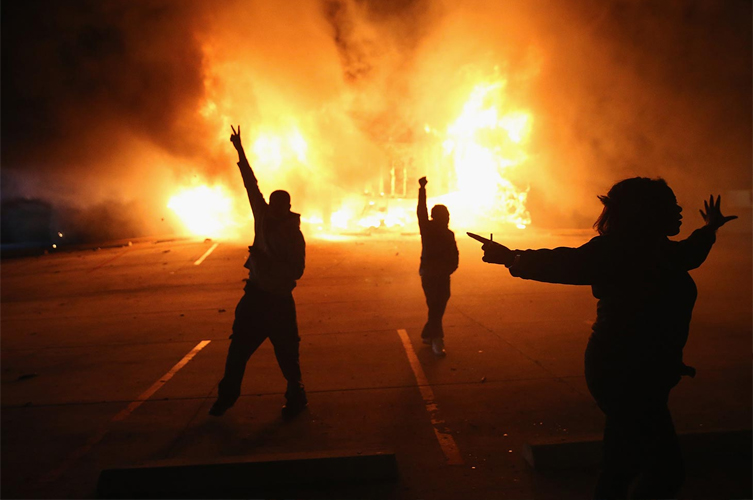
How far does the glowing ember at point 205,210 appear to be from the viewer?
22812 millimetres

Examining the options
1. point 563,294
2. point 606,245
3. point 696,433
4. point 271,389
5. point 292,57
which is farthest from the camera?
point 292,57

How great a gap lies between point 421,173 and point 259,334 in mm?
23585

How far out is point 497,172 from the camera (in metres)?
22.8

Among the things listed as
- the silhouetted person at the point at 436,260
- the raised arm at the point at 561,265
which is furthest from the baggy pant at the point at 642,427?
the silhouetted person at the point at 436,260

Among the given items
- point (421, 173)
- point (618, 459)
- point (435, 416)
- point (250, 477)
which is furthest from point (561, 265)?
point (421, 173)

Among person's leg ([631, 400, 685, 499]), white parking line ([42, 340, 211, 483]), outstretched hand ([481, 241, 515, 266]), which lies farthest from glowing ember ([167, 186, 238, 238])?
person's leg ([631, 400, 685, 499])

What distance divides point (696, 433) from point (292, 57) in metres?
19.4

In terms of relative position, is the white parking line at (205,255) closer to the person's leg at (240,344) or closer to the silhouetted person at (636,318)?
the person's leg at (240,344)

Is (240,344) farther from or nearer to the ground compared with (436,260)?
nearer to the ground

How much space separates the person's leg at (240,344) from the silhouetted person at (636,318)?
2496 mm

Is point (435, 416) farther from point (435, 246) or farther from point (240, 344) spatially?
point (435, 246)

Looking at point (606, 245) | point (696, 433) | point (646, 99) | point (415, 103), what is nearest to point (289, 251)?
point (606, 245)

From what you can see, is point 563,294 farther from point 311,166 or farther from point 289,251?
point 311,166

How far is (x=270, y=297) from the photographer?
13.8 ft
